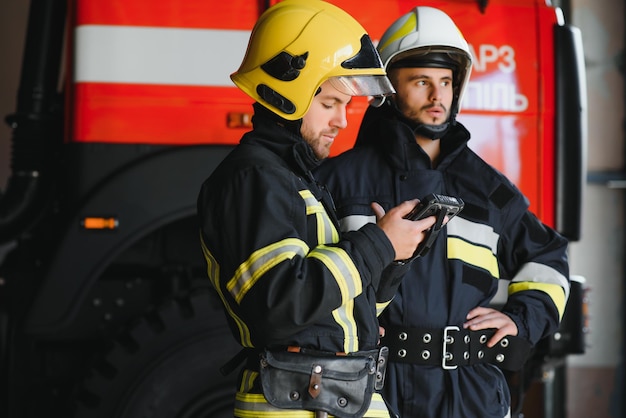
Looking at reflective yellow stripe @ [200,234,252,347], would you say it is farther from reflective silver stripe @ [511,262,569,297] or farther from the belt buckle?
reflective silver stripe @ [511,262,569,297]

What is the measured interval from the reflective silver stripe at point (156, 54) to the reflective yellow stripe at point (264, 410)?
165 cm

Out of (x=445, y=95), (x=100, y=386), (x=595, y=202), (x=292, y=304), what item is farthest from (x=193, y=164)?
(x=595, y=202)

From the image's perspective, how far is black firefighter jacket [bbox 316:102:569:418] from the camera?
2.34 metres

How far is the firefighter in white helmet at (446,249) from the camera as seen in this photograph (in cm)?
234

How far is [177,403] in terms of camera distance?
132 inches

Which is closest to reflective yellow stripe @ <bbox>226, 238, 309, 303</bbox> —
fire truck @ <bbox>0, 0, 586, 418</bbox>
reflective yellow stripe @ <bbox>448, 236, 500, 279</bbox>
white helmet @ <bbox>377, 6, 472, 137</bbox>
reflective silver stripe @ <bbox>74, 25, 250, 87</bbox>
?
reflective yellow stripe @ <bbox>448, 236, 500, 279</bbox>

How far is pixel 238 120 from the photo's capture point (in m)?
3.38

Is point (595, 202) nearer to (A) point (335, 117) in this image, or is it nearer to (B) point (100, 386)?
(B) point (100, 386)

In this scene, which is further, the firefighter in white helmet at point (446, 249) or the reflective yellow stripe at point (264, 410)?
the firefighter in white helmet at point (446, 249)

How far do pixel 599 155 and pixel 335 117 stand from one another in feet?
15.8

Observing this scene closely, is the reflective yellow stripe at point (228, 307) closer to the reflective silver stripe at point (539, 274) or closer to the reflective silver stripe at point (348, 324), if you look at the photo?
the reflective silver stripe at point (348, 324)

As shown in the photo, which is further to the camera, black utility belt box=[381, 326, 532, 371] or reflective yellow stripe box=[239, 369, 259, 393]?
black utility belt box=[381, 326, 532, 371]

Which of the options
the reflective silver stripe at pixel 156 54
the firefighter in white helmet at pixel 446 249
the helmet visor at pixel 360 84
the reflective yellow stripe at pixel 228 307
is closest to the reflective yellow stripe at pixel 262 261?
the reflective yellow stripe at pixel 228 307

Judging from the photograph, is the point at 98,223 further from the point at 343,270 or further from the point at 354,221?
the point at 343,270
